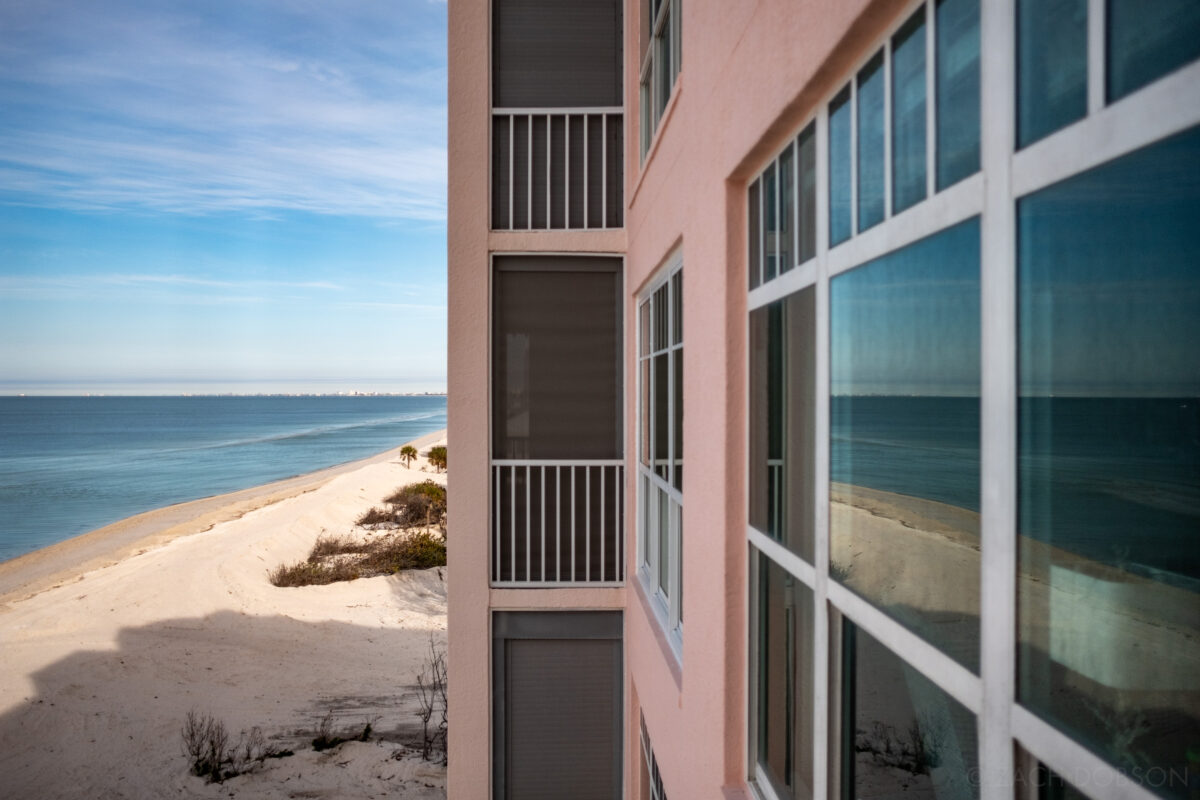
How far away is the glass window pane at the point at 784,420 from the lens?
1.90 metres

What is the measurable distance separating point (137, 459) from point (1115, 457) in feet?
235

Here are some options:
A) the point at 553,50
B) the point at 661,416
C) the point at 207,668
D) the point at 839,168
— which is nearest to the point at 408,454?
the point at 207,668

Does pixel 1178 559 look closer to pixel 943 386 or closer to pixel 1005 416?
pixel 1005 416

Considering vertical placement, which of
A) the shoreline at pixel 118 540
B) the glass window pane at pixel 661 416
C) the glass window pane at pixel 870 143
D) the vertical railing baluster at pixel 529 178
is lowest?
the shoreline at pixel 118 540

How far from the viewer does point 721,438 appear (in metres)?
2.57

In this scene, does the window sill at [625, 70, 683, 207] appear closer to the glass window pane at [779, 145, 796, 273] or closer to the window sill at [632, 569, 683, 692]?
the glass window pane at [779, 145, 796, 273]

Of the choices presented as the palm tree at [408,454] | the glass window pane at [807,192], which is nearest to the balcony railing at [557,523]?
the glass window pane at [807,192]

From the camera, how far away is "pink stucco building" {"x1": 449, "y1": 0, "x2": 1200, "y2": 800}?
2.58 ft

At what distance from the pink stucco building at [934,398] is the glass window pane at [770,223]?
2 centimetres

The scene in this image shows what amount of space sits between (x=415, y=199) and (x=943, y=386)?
95.8m

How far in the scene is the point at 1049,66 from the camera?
95 cm

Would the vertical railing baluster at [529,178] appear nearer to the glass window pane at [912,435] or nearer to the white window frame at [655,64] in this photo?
the white window frame at [655,64]

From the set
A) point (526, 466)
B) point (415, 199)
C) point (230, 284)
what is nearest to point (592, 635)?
point (526, 466)

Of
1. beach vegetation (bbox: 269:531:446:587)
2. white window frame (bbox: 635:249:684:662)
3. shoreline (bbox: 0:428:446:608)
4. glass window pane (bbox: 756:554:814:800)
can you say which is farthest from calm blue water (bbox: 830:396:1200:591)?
shoreline (bbox: 0:428:446:608)
